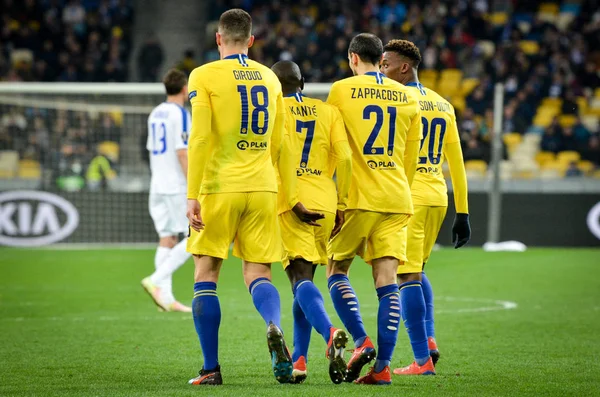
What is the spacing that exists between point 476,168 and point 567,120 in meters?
4.86

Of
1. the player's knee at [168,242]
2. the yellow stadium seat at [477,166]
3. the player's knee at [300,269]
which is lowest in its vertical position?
the player's knee at [168,242]

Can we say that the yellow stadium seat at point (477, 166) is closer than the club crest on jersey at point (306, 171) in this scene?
No

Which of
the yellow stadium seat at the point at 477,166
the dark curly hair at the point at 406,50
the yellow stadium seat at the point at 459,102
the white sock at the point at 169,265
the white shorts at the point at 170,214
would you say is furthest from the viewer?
the yellow stadium seat at the point at 459,102

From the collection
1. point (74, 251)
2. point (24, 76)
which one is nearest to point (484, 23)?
point (24, 76)

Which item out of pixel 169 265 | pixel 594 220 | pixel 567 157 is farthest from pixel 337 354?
pixel 567 157

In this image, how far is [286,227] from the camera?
6438 millimetres

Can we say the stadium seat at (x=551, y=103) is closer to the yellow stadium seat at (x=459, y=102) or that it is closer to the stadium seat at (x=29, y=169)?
the yellow stadium seat at (x=459, y=102)

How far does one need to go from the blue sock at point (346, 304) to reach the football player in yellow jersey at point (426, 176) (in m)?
0.53

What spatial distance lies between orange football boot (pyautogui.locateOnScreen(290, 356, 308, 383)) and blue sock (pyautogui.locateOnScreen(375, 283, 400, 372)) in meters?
0.45

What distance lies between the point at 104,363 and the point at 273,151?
203cm

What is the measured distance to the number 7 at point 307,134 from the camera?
6.41 metres

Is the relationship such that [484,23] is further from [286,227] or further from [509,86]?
[286,227]

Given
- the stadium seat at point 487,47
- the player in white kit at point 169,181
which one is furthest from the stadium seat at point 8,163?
the stadium seat at point 487,47

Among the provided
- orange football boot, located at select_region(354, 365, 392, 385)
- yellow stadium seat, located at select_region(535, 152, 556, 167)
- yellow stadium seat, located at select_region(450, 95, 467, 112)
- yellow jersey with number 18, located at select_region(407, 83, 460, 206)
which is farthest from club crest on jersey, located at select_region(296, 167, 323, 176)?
yellow stadium seat, located at select_region(450, 95, 467, 112)
